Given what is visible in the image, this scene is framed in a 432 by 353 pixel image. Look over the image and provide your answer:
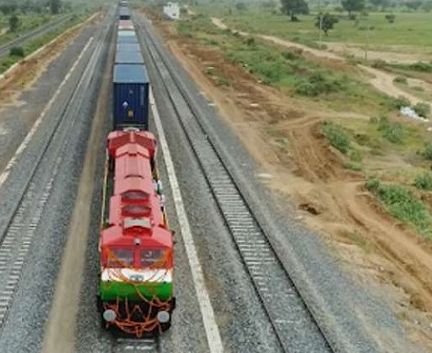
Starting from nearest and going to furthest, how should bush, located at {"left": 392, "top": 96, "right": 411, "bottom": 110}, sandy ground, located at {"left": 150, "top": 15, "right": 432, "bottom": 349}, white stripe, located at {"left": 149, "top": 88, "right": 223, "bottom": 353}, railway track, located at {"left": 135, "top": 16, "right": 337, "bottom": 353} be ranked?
white stripe, located at {"left": 149, "top": 88, "right": 223, "bottom": 353} < railway track, located at {"left": 135, "top": 16, "right": 337, "bottom": 353} < sandy ground, located at {"left": 150, "top": 15, "right": 432, "bottom": 349} < bush, located at {"left": 392, "top": 96, "right": 411, "bottom": 110}

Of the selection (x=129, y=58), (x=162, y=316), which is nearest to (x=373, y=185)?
(x=162, y=316)

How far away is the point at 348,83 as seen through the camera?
60.4 meters

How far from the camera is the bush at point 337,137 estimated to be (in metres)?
36.8

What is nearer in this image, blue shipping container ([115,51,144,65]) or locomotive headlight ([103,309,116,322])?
locomotive headlight ([103,309,116,322])

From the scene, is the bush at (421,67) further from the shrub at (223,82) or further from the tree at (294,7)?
the tree at (294,7)

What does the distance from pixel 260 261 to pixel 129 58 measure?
24.9 metres

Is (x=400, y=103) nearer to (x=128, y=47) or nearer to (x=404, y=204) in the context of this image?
(x=128, y=47)

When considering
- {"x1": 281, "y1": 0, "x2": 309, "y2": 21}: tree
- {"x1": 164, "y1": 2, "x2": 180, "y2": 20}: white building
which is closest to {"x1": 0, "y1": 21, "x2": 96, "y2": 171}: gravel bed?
{"x1": 164, "y1": 2, "x2": 180, "y2": 20}: white building

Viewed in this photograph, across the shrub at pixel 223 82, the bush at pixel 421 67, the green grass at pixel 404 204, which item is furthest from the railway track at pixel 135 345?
the bush at pixel 421 67

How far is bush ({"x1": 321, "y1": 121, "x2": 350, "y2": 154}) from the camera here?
121 ft

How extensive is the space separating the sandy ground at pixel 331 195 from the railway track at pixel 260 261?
216 centimetres

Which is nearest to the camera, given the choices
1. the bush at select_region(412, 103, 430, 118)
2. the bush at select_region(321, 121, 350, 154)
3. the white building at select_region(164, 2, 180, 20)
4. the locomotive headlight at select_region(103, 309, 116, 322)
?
the locomotive headlight at select_region(103, 309, 116, 322)

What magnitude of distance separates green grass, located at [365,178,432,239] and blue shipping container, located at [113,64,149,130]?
11.6 metres

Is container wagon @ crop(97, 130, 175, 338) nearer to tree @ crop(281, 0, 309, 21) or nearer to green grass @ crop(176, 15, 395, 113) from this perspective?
green grass @ crop(176, 15, 395, 113)
